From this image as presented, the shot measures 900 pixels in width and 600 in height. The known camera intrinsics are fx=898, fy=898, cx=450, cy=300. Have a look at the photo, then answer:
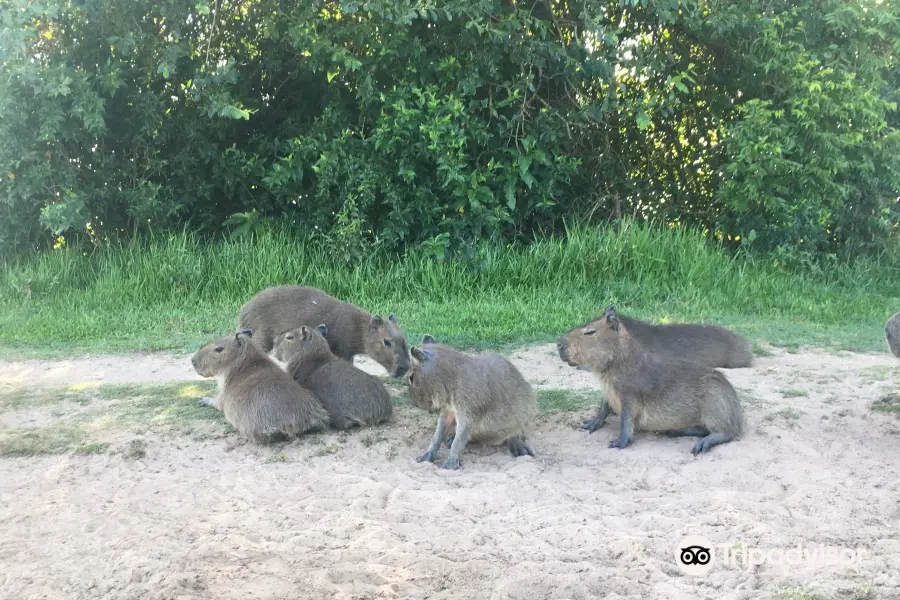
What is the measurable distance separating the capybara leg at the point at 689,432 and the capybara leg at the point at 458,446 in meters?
1.25

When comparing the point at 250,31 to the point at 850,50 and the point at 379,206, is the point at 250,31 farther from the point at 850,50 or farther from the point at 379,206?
the point at 850,50

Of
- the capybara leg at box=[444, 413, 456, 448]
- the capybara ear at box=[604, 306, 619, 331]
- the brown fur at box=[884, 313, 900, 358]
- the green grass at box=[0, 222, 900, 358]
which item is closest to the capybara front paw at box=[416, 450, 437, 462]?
the capybara leg at box=[444, 413, 456, 448]

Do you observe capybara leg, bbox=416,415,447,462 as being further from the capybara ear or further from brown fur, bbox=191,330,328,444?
the capybara ear

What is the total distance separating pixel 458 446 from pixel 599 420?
3.37ft

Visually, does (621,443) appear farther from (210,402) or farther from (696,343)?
(210,402)

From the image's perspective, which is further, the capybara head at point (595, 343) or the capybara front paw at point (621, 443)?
the capybara head at point (595, 343)

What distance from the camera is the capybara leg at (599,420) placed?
5.49m

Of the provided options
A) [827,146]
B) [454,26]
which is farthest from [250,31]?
[827,146]

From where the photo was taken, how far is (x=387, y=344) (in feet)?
→ 21.6

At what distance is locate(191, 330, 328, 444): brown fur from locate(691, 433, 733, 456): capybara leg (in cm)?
213

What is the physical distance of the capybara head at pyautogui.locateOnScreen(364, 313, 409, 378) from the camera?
648cm

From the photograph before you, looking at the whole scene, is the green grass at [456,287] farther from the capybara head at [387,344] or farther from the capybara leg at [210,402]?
the capybara leg at [210,402]

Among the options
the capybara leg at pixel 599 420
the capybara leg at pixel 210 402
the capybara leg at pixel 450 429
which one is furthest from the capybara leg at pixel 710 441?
the capybara leg at pixel 210 402

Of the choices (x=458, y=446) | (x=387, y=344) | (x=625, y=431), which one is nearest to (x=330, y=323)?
(x=387, y=344)
